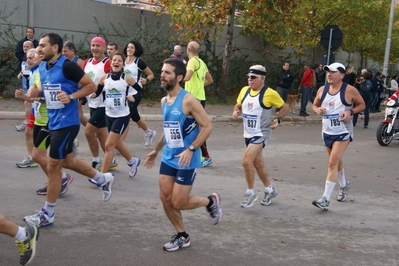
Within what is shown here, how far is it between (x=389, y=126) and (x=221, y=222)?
371 inches

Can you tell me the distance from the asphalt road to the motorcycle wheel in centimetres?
400

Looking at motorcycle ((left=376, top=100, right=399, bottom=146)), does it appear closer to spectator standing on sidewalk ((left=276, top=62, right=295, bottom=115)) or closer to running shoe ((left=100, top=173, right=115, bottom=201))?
spectator standing on sidewalk ((left=276, top=62, right=295, bottom=115))

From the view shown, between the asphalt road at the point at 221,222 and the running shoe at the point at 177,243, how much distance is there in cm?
6

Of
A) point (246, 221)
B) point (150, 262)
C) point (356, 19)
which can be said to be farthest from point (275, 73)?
point (150, 262)

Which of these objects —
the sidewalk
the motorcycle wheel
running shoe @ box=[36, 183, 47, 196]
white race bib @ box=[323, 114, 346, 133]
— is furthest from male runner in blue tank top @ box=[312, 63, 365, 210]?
the sidewalk

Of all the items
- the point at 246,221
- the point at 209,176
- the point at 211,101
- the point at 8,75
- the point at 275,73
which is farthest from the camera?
the point at 275,73

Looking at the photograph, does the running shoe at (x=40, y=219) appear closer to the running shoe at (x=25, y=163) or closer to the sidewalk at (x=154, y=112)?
the running shoe at (x=25, y=163)

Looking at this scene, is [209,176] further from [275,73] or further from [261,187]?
[275,73]

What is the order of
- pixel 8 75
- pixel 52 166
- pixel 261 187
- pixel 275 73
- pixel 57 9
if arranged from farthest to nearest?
pixel 275 73, pixel 57 9, pixel 8 75, pixel 261 187, pixel 52 166

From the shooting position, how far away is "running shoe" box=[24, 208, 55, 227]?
6.14m

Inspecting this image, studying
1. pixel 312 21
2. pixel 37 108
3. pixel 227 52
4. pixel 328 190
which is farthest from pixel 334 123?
pixel 312 21

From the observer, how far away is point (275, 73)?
29594 mm

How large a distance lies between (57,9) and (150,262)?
644 inches

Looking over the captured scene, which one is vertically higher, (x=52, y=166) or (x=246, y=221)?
(x=52, y=166)
